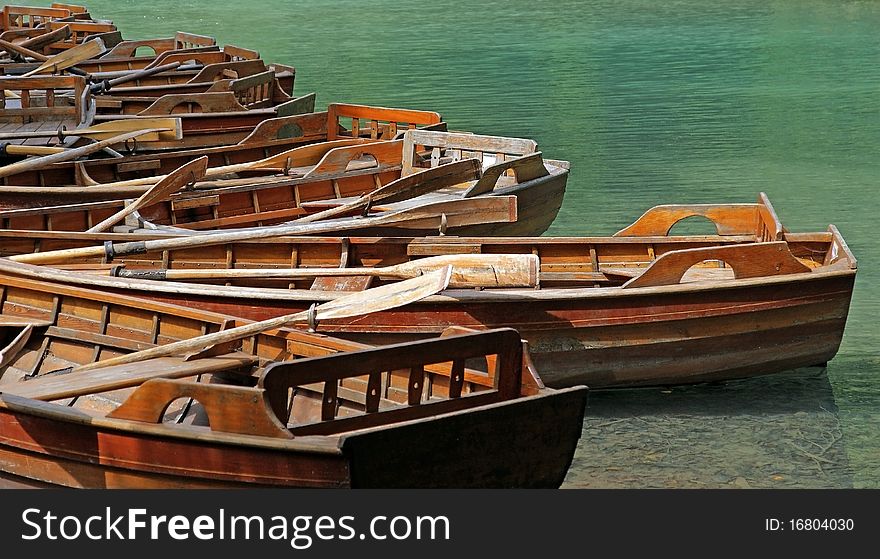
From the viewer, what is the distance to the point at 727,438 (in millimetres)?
8891

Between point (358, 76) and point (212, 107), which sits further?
point (358, 76)

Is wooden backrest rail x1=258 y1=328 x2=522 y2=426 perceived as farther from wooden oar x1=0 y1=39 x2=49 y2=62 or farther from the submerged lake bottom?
wooden oar x1=0 y1=39 x2=49 y2=62

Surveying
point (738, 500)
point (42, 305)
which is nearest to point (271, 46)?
point (42, 305)

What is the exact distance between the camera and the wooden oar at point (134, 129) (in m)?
13.4

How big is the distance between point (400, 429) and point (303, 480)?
0.52 m

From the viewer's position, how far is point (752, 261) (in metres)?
9.01

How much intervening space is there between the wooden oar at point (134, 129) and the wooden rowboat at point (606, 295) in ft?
11.5

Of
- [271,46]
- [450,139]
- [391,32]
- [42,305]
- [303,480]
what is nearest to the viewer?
[303,480]

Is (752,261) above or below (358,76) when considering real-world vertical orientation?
above

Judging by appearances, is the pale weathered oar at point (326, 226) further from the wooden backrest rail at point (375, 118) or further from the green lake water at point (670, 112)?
the wooden backrest rail at point (375, 118)

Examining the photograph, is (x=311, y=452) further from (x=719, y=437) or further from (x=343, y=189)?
(x=343, y=189)

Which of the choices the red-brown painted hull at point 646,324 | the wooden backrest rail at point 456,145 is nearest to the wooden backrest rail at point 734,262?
the red-brown painted hull at point 646,324

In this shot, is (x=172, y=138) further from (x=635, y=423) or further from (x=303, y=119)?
(x=635, y=423)

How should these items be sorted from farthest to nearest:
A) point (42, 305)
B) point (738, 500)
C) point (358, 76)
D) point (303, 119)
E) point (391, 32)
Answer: point (391, 32), point (358, 76), point (303, 119), point (42, 305), point (738, 500)
